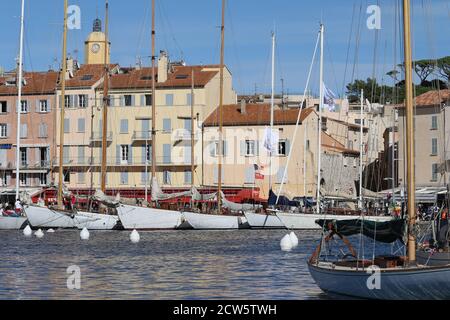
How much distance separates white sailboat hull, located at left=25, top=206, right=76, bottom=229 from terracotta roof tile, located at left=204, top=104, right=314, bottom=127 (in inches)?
1183

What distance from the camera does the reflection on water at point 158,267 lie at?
3341 cm

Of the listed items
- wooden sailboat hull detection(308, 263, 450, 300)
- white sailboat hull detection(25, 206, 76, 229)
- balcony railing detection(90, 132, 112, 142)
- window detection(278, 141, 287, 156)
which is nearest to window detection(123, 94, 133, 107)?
balcony railing detection(90, 132, 112, 142)

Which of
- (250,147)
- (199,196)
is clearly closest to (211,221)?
(199,196)

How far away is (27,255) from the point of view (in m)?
50.2

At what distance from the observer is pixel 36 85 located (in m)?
112

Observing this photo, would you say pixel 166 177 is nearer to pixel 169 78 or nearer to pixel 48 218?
pixel 169 78

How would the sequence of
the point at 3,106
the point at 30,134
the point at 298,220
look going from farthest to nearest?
1. the point at 3,106
2. the point at 30,134
3. the point at 298,220

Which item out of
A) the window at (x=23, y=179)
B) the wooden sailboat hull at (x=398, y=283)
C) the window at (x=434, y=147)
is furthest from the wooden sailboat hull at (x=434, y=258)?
the window at (x=23, y=179)

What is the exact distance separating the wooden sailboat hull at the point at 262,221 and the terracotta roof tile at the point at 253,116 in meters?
23.7

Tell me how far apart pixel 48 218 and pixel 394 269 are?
52.8 meters

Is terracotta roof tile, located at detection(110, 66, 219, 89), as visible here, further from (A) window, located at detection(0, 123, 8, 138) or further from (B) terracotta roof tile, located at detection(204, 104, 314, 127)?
(A) window, located at detection(0, 123, 8, 138)

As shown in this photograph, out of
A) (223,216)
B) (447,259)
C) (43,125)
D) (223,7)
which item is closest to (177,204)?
(223,216)

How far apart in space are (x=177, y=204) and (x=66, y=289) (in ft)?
169

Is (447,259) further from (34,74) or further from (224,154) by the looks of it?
(34,74)
